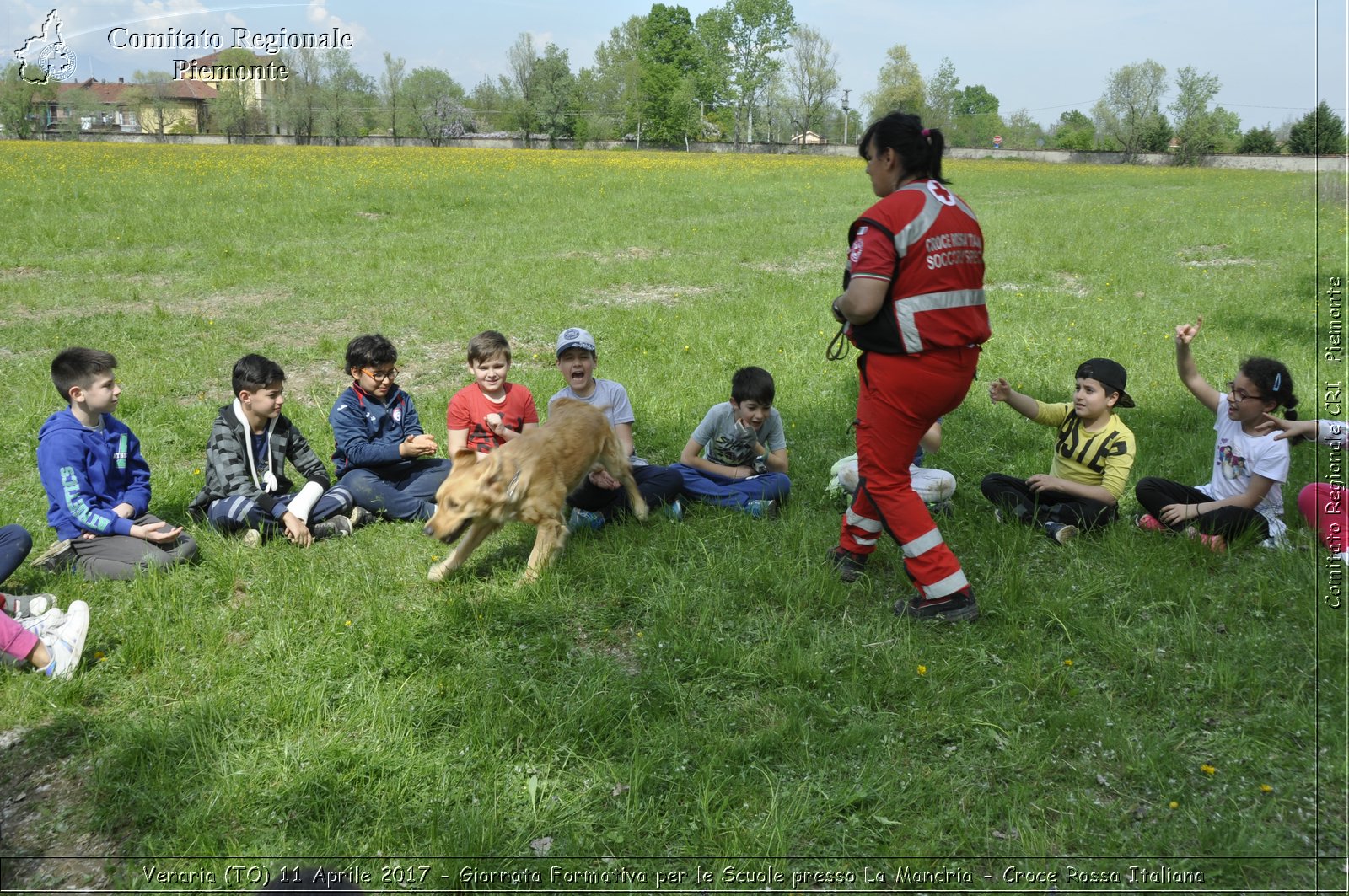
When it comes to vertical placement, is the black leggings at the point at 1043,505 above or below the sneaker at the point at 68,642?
above

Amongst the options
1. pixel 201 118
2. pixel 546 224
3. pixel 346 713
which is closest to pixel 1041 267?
pixel 546 224

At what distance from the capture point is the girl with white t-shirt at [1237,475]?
5461mm

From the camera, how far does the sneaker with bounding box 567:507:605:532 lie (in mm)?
6379

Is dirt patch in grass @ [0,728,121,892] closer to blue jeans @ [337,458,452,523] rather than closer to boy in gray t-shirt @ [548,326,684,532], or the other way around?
blue jeans @ [337,458,452,523]

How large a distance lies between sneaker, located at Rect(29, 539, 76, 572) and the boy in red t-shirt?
246 cm

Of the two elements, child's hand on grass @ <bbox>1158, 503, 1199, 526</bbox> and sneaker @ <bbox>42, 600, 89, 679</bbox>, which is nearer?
sneaker @ <bbox>42, 600, 89, 679</bbox>

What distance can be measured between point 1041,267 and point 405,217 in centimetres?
1455

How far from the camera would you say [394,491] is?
6.56 meters

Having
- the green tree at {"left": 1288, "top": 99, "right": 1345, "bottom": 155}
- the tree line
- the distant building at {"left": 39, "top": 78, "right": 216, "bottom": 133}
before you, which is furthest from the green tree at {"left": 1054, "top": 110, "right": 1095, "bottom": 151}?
the green tree at {"left": 1288, "top": 99, "right": 1345, "bottom": 155}

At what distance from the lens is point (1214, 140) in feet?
243

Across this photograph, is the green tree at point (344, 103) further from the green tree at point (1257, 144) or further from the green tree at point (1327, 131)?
the green tree at point (1257, 144)

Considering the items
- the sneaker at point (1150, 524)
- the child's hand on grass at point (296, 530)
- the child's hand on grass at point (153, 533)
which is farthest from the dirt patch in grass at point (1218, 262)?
the child's hand on grass at point (153, 533)

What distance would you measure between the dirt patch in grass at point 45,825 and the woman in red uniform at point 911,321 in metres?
4.02

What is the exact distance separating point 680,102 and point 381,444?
92.3 m
